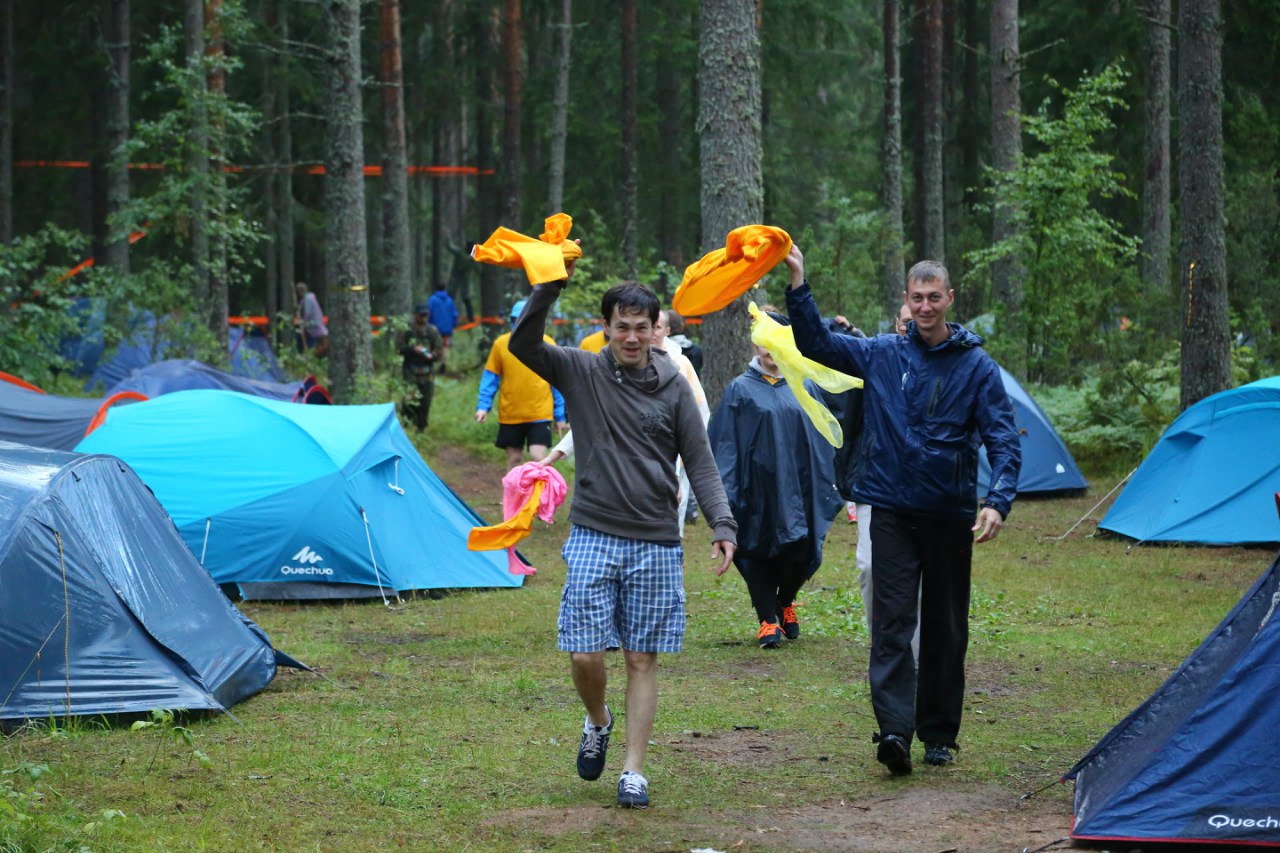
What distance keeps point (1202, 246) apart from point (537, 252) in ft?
33.4

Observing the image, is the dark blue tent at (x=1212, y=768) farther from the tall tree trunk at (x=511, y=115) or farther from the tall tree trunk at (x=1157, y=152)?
the tall tree trunk at (x=511, y=115)

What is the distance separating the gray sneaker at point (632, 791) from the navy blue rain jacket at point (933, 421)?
140 centimetres

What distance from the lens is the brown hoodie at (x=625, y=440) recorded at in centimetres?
502

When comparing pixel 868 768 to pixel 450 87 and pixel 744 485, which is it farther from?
pixel 450 87

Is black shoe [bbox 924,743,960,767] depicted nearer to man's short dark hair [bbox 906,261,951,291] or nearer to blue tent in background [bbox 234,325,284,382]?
man's short dark hair [bbox 906,261,951,291]

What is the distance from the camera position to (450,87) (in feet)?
100

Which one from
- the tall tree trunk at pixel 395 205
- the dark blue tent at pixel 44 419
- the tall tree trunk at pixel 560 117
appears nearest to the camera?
the dark blue tent at pixel 44 419

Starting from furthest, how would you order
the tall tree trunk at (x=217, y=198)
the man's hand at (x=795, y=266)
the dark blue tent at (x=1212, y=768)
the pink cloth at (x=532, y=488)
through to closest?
the tall tree trunk at (x=217, y=198) < the pink cloth at (x=532, y=488) < the man's hand at (x=795, y=266) < the dark blue tent at (x=1212, y=768)

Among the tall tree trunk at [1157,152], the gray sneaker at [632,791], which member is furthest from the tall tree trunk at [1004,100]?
the gray sneaker at [632,791]

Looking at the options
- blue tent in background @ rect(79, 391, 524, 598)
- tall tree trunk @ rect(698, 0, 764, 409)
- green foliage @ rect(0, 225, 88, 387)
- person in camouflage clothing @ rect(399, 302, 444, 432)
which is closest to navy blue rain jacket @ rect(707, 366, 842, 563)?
blue tent in background @ rect(79, 391, 524, 598)

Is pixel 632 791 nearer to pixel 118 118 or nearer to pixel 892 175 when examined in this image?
pixel 118 118

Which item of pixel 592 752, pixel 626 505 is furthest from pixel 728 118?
pixel 592 752

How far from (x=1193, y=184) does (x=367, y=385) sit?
8.85m

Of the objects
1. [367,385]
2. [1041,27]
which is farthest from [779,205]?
[367,385]
